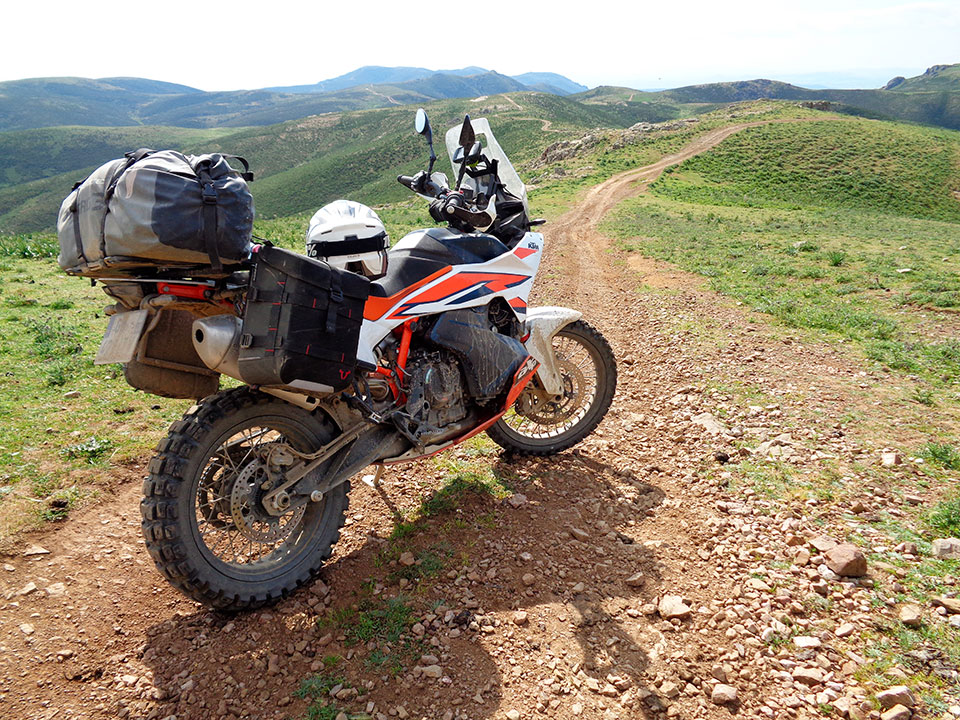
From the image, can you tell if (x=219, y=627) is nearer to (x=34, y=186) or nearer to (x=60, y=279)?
(x=60, y=279)

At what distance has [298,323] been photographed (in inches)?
126

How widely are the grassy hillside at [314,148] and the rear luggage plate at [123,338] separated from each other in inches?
2585

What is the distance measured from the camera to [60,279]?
431 inches

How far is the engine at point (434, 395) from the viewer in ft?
13.3

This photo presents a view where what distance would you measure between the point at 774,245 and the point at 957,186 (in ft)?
122

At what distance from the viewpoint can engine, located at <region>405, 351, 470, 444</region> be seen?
4.05m

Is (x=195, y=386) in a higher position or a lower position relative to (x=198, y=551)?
higher

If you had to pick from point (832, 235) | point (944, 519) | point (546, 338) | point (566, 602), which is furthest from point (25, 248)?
point (832, 235)

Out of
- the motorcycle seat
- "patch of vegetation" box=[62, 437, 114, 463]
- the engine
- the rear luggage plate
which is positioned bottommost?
"patch of vegetation" box=[62, 437, 114, 463]

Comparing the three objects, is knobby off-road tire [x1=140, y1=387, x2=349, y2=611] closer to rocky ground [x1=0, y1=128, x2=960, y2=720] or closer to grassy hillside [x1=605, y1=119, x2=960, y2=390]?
rocky ground [x1=0, y1=128, x2=960, y2=720]

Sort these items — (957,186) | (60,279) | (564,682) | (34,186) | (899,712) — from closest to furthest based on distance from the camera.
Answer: (899,712) → (564,682) → (60,279) → (957,186) → (34,186)

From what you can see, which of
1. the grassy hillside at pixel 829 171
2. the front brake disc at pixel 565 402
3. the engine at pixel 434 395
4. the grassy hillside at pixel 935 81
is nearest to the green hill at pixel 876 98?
the grassy hillside at pixel 935 81

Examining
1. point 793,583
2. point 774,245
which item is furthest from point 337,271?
point 774,245

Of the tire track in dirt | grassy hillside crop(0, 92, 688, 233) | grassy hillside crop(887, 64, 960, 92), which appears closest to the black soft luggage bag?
the tire track in dirt
